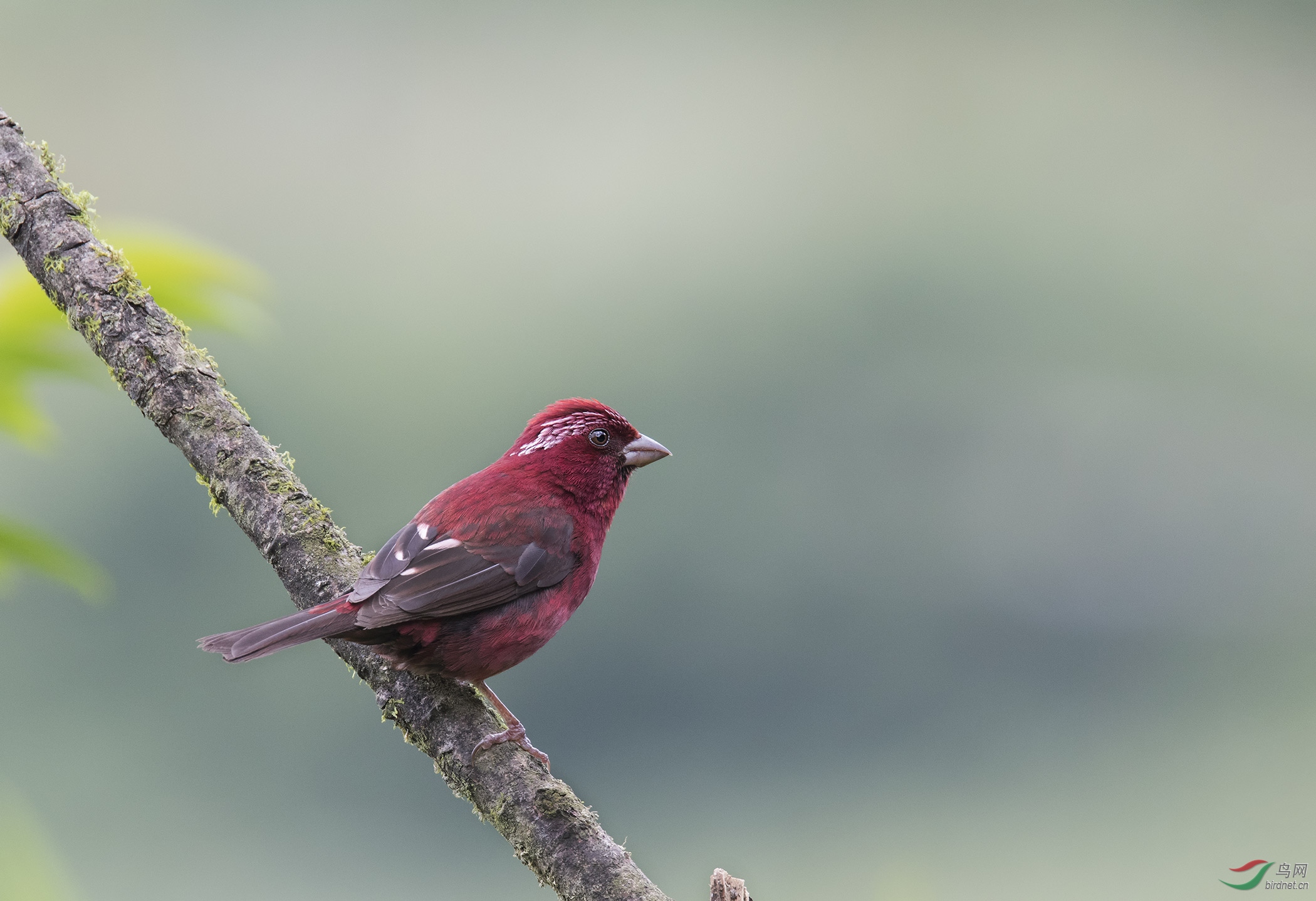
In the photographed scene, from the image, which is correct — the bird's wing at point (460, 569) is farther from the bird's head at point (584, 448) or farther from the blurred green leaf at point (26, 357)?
the blurred green leaf at point (26, 357)

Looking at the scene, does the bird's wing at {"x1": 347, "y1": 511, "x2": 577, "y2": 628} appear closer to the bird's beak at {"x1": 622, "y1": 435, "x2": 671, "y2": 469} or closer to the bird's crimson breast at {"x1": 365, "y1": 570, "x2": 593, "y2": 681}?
the bird's crimson breast at {"x1": 365, "y1": 570, "x2": 593, "y2": 681}

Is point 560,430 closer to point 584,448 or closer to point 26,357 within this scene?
point 584,448

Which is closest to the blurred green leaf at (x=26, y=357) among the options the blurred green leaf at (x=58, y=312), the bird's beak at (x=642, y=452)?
the blurred green leaf at (x=58, y=312)

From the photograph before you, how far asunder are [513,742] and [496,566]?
0.63m

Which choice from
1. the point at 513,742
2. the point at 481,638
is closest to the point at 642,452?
the point at 481,638

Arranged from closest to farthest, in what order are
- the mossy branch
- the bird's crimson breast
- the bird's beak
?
the bird's crimson breast < the mossy branch < the bird's beak

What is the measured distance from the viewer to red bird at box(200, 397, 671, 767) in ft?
9.37

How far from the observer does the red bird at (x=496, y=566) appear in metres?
2.86

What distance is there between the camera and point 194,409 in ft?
10.2

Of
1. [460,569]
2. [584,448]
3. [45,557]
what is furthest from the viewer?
[584,448]

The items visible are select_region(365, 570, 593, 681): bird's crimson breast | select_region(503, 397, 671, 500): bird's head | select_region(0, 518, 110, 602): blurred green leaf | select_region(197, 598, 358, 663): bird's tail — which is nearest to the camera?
select_region(0, 518, 110, 602): blurred green leaf

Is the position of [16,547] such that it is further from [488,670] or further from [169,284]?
[488,670]

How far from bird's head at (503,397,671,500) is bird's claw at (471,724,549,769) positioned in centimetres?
100

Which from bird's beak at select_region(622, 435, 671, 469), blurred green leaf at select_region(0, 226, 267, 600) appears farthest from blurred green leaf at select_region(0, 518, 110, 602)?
bird's beak at select_region(622, 435, 671, 469)
